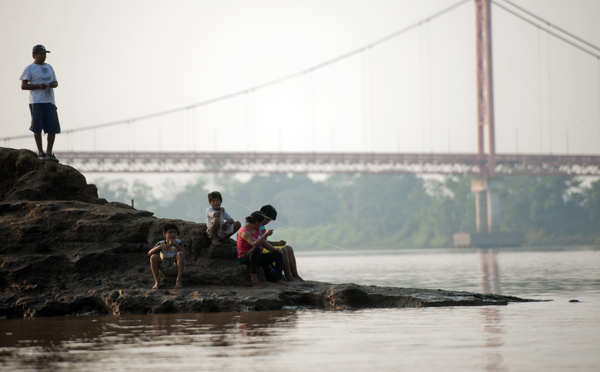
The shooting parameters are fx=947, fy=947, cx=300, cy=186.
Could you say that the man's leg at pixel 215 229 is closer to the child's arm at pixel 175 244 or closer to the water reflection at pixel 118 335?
the child's arm at pixel 175 244

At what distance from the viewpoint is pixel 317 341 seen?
5707 millimetres

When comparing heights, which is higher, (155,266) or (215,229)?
(215,229)

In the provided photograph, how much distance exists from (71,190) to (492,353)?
6027 millimetres

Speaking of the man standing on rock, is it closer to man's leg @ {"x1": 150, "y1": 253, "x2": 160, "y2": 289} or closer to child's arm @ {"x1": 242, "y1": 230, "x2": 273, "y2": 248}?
man's leg @ {"x1": 150, "y1": 253, "x2": 160, "y2": 289}

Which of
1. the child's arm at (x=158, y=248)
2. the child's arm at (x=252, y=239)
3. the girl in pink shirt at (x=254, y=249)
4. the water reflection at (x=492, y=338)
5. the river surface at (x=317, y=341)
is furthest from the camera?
the girl in pink shirt at (x=254, y=249)

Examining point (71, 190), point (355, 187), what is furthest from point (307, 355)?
point (355, 187)

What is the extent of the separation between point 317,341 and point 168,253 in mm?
3287

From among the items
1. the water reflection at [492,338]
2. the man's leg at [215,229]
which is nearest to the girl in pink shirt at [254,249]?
the man's leg at [215,229]

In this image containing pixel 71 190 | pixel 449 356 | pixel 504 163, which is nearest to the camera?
pixel 449 356

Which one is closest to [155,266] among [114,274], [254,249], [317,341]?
[114,274]

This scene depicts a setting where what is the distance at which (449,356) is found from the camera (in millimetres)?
4906

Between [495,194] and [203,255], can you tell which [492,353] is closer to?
[203,255]

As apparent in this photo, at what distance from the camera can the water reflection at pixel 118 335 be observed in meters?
5.19

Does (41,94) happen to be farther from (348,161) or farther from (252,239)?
(348,161)
